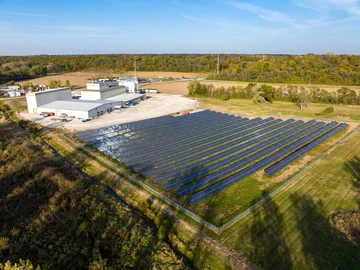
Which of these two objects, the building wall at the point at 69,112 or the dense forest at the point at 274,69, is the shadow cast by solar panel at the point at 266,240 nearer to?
the building wall at the point at 69,112

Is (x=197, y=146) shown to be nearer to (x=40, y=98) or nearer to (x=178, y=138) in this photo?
(x=178, y=138)

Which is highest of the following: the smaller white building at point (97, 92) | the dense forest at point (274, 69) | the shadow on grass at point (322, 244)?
the dense forest at point (274, 69)

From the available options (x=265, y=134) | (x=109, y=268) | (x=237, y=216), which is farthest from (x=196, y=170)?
(x=265, y=134)

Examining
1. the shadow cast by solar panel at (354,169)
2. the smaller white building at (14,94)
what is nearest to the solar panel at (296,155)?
the shadow cast by solar panel at (354,169)

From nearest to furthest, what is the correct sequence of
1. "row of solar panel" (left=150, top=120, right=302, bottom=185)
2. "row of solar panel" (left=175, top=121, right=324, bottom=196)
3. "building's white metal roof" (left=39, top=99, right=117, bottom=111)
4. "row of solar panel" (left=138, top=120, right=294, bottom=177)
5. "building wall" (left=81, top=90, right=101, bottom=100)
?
"row of solar panel" (left=175, top=121, right=324, bottom=196) < "row of solar panel" (left=150, top=120, right=302, bottom=185) < "row of solar panel" (left=138, top=120, right=294, bottom=177) < "building's white metal roof" (left=39, top=99, right=117, bottom=111) < "building wall" (left=81, top=90, right=101, bottom=100)

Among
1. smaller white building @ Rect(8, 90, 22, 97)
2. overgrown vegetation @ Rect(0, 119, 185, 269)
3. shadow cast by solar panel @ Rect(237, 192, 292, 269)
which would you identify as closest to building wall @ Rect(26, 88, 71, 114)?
smaller white building @ Rect(8, 90, 22, 97)

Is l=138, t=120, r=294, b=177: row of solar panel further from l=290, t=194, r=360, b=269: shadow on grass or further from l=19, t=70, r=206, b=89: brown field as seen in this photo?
l=19, t=70, r=206, b=89: brown field

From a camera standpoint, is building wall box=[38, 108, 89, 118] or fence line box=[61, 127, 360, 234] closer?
fence line box=[61, 127, 360, 234]
